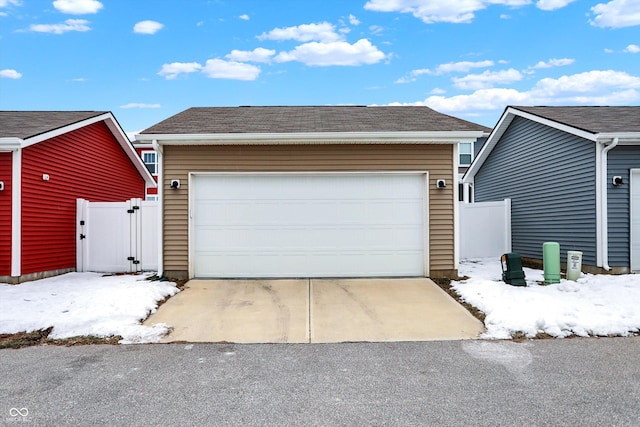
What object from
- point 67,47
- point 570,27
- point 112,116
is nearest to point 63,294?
point 112,116

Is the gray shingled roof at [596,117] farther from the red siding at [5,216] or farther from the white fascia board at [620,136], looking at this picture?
the red siding at [5,216]

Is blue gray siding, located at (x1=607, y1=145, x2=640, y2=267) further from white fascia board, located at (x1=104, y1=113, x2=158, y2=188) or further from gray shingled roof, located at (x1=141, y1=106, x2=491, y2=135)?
white fascia board, located at (x1=104, y1=113, x2=158, y2=188)

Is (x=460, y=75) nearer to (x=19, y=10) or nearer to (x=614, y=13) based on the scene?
(x=614, y=13)

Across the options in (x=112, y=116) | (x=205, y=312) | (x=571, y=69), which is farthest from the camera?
(x=571, y=69)

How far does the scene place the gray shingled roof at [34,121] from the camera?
776 centimetres

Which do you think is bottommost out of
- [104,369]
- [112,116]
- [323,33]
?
[104,369]

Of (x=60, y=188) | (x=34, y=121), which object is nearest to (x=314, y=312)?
(x=60, y=188)

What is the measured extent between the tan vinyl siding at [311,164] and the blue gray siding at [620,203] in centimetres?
320

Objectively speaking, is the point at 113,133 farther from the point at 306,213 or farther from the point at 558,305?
the point at 558,305

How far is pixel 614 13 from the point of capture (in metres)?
11.6

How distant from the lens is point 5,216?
24.5 feet

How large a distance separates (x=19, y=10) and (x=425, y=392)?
46.2 ft

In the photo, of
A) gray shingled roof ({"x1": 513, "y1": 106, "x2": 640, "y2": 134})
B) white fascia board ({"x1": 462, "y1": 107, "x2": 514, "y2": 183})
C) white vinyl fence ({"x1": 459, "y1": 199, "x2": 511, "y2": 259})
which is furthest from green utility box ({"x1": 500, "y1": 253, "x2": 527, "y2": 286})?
white fascia board ({"x1": 462, "y1": 107, "x2": 514, "y2": 183})

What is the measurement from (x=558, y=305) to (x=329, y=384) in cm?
383
